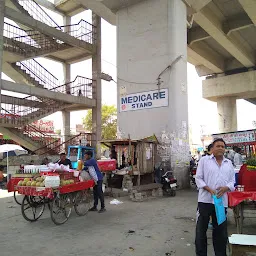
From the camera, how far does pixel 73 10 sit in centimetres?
2608

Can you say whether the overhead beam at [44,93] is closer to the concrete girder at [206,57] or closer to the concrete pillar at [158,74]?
the concrete pillar at [158,74]

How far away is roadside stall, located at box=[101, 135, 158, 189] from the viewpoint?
11797 mm

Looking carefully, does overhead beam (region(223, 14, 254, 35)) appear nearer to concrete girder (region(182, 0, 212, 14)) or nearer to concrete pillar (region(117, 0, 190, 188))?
concrete girder (region(182, 0, 212, 14))

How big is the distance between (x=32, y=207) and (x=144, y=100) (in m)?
8.31

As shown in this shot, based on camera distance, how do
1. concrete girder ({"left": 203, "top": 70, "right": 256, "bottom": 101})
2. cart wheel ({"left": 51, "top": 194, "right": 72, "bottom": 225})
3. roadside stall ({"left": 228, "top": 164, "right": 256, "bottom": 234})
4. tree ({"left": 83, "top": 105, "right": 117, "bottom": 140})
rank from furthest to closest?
tree ({"left": 83, "top": 105, "right": 117, "bottom": 140}) < concrete girder ({"left": 203, "top": 70, "right": 256, "bottom": 101}) < cart wheel ({"left": 51, "top": 194, "right": 72, "bottom": 225}) < roadside stall ({"left": 228, "top": 164, "right": 256, "bottom": 234})

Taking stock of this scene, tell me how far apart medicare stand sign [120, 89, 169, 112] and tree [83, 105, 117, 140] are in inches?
835

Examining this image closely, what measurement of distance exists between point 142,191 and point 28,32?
1705 cm

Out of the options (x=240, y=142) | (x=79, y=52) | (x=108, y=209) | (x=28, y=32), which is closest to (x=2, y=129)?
(x=28, y=32)

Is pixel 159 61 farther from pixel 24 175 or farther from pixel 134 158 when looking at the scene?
pixel 24 175

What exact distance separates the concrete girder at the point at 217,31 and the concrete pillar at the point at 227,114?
486cm

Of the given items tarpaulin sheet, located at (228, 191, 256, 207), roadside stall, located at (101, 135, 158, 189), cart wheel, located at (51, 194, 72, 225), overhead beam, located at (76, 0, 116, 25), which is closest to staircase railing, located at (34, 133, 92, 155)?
overhead beam, located at (76, 0, 116, 25)

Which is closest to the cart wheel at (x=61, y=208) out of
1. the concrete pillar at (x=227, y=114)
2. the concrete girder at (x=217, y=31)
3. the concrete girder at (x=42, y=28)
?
the concrete girder at (x=217, y=31)

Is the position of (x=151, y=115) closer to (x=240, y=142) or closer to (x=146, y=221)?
(x=240, y=142)

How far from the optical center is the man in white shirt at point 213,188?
3959 millimetres
